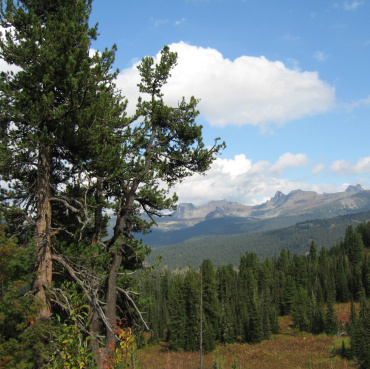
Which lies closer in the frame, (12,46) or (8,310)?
(8,310)

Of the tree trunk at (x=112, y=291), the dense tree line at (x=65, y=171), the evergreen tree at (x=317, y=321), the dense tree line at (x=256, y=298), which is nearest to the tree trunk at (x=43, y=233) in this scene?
the dense tree line at (x=65, y=171)

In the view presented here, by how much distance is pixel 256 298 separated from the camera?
82.5 metres

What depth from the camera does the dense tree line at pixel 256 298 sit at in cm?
6344

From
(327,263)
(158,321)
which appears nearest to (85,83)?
(158,321)

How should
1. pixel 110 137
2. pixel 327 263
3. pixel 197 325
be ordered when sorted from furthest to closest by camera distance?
pixel 327 263 → pixel 197 325 → pixel 110 137

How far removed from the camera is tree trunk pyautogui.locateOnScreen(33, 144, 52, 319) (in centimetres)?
832

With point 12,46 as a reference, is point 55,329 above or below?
below

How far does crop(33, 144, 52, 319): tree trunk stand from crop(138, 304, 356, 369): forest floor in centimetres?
3352

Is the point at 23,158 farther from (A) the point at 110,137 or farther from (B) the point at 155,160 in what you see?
(B) the point at 155,160

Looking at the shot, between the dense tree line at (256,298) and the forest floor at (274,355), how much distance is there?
3046 millimetres

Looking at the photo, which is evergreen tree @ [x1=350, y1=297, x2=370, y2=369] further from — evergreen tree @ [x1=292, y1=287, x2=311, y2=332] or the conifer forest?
the conifer forest

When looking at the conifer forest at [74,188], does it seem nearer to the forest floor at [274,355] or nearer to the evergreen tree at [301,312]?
the forest floor at [274,355]

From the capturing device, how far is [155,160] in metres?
12.3

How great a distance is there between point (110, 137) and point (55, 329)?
6.05 metres
